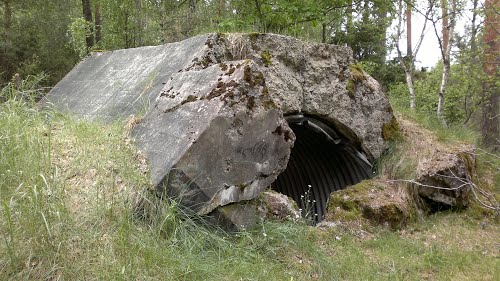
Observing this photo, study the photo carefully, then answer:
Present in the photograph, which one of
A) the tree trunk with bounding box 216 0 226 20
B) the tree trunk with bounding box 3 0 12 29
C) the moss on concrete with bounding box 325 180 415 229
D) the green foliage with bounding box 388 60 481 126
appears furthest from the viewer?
the tree trunk with bounding box 3 0 12 29

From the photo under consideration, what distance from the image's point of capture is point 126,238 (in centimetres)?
351

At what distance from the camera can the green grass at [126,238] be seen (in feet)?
10.6

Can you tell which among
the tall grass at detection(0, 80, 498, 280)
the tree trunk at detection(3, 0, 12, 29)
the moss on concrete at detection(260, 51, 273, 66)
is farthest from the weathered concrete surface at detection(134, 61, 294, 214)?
the tree trunk at detection(3, 0, 12, 29)

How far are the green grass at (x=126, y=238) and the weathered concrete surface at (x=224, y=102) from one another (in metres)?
Answer: 0.33

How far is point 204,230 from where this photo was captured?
4234mm

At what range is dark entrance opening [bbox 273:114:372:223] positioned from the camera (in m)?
7.25

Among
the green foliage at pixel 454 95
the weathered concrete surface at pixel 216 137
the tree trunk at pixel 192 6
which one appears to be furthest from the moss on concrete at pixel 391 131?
the tree trunk at pixel 192 6

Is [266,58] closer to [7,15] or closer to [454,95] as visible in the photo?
[454,95]

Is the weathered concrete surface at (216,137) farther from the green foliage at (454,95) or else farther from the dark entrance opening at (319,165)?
the green foliage at (454,95)

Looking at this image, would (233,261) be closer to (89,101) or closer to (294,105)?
(294,105)

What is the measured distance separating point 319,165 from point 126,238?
5052 mm

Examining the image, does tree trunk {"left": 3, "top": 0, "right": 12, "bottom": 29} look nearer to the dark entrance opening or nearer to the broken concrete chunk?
the dark entrance opening

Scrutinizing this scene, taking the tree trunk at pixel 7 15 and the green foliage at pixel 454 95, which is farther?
the tree trunk at pixel 7 15

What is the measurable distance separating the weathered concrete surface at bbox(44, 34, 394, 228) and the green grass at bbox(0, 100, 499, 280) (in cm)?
33
